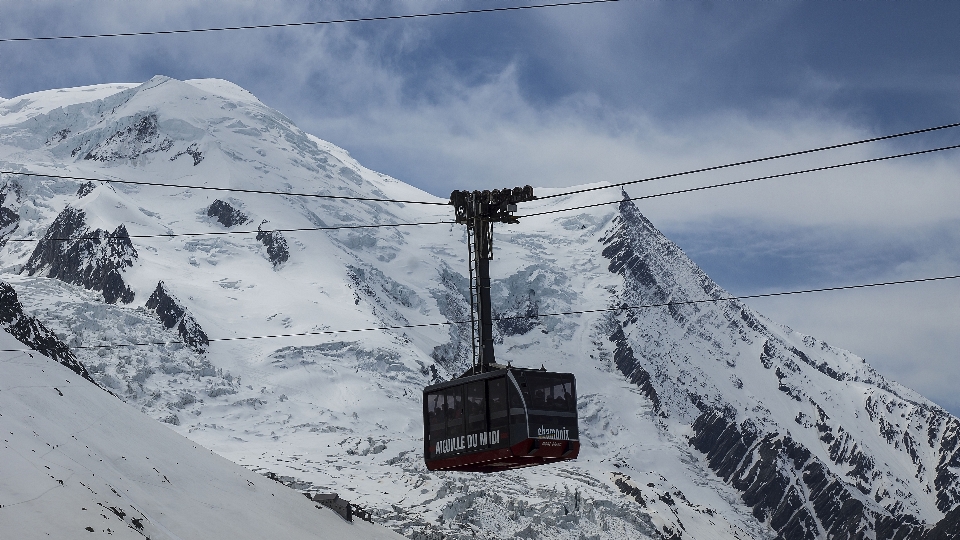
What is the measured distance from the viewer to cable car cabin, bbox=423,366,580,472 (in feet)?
128

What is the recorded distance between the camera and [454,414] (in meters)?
41.0

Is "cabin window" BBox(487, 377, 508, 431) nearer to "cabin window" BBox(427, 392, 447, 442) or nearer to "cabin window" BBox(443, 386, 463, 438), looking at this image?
"cabin window" BBox(443, 386, 463, 438)

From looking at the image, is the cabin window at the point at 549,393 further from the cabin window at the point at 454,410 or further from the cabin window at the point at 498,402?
the cabin window at the point at 454,410

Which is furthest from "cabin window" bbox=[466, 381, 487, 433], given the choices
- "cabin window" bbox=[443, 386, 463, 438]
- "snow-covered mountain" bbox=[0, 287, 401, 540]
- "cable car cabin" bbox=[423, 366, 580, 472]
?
"snow-covered mountain" bbox=[0, 287, 401, 540]

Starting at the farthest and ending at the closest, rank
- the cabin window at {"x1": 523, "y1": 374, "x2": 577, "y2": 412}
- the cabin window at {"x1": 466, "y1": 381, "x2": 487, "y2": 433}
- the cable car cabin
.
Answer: the cabin window at {"x1": 466, "y1": 381, "x2": 487, "y2": 433}, the cabin window at {"x1": 523, "y1": 374, "x2": 577, "y2": 412}, the cable car cabin

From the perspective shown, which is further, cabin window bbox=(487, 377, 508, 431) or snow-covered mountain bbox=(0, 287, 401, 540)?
snow-covered mountain bbox=(0, 287, 401, 540)

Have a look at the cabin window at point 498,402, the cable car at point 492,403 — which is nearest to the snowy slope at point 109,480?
the cable car at point 492,403

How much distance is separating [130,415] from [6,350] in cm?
1609

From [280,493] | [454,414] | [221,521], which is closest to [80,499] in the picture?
[221,521]

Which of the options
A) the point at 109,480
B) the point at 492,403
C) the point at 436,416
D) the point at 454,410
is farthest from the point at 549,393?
the point at 109,480

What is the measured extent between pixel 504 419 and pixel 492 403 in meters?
0.70

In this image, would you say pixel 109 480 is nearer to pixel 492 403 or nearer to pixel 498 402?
pixel 492 403

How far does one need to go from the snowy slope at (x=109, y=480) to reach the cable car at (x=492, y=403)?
49093 mm

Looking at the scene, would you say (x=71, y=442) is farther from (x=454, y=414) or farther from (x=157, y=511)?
(x=454, y=414)
